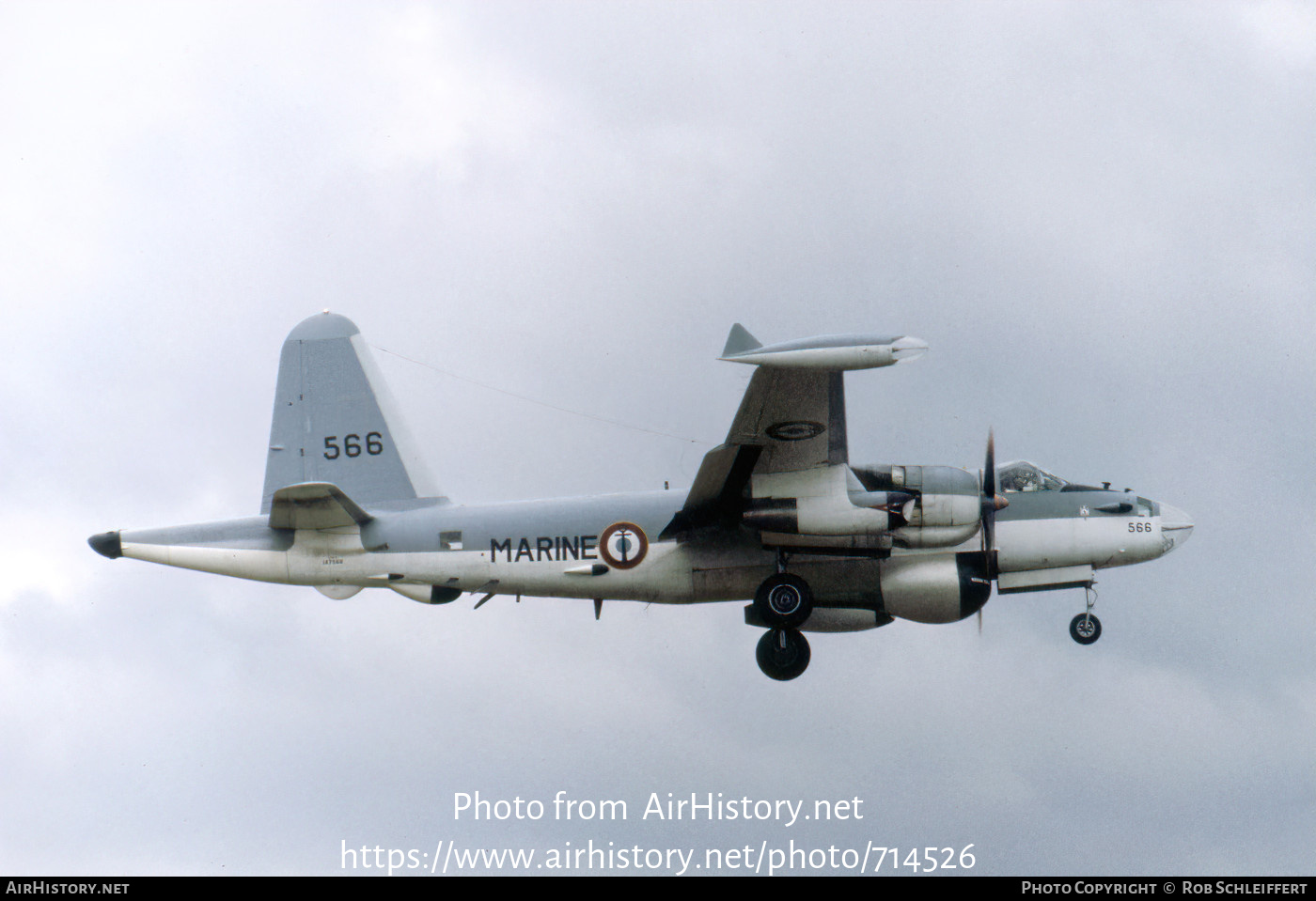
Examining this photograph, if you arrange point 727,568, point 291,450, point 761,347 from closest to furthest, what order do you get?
point 761,347 → point 727,568 → point 291,450

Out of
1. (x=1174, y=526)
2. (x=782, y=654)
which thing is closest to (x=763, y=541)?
(x=782, y=654)

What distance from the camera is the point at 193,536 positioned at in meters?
24.9

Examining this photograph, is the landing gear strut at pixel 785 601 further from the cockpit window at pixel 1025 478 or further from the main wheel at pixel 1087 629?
the main wheel at pixel 1087 629

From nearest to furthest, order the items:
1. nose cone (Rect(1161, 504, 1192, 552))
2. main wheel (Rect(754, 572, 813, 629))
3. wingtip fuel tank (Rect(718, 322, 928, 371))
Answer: wingtip fuel tank (Rect(718, 322, 928, 371)), main wheel (Rect(754, 572, 813, 629)), nose cone (Rect(1161, 504, 1192, 552))

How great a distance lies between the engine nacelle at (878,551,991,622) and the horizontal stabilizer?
9945mm

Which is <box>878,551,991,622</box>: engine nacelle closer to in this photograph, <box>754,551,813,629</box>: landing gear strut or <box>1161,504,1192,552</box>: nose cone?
<box>754,551,813,629</box>: landing gear strut

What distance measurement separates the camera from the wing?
2130 cm

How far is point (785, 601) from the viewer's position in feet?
77.0

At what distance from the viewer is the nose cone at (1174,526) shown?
24.6 metres

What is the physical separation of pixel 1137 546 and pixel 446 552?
13026 millimetres

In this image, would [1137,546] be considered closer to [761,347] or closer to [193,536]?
[761,347]

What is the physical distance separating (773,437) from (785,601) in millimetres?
3296

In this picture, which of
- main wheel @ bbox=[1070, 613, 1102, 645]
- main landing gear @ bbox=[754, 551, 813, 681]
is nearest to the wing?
main landing gear @ bbox=[754, 551, 813, 681]

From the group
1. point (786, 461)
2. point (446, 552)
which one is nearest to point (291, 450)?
point (446, 552)
